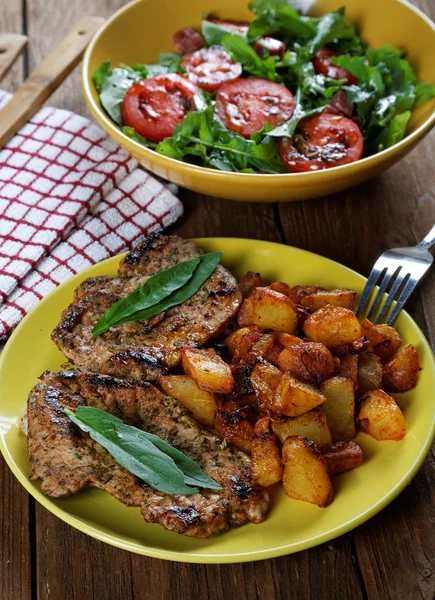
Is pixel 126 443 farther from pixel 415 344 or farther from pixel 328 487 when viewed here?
pixel 415 344

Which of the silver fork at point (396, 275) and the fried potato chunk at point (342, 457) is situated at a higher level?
the silver fork at point (396, 275)

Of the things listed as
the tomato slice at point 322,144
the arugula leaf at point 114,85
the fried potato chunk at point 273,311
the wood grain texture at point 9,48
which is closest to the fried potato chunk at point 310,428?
the fried potato chunk at point 273,311

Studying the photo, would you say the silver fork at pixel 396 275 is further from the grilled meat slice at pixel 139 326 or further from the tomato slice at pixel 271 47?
the tomato slice at pixel 271 47

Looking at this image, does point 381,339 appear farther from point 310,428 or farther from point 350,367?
point 310,428

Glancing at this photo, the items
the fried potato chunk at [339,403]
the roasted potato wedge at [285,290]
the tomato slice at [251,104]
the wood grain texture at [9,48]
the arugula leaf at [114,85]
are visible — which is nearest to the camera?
the fried potato chunk at [339,403]

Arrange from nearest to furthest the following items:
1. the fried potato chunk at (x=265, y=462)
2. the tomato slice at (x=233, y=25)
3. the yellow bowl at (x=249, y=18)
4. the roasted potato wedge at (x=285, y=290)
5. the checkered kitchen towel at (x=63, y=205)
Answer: the fried potato chunk at (x=265, y=462), the roasted potato wedge at (x=285, y=290), the yellow bowl at (x=249, y=18), the checkered kitchen towel at (x=63, y=205), the tomato slice at (x=233, y=25)

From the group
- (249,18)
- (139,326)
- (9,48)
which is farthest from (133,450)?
(9,48)

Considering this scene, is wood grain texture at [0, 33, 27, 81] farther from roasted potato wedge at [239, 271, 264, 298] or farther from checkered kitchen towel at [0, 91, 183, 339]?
roasted potato wedge at [239, 271, 264, 298]
